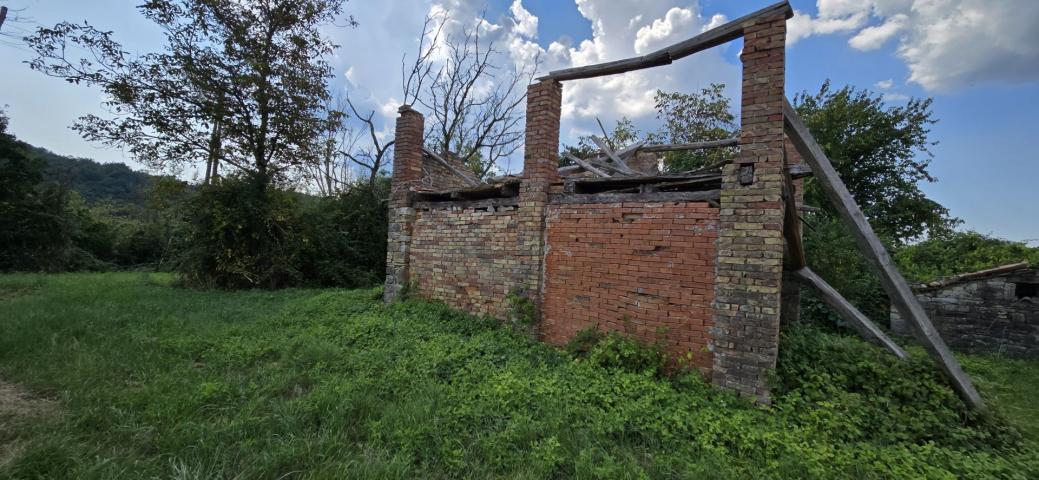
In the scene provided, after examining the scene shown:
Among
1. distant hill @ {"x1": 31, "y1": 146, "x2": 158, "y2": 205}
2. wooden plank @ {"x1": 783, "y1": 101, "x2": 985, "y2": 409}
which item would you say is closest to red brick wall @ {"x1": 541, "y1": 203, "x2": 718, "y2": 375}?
wooden plank @ {"x1": 783, "y1": 101, "x2": 985, "y2": 409}

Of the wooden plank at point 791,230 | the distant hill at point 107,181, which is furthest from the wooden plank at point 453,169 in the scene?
the distant hill at point 107,181

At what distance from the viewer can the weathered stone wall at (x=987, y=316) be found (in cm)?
803

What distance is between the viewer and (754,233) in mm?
4113

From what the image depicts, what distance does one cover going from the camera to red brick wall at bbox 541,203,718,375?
177 inches

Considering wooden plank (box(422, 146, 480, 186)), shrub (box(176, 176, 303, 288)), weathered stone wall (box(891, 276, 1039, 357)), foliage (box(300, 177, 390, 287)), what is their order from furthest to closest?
1. foliage (box(300, 177, 390, 287))
2. shrub (box(176, 176, 303, 288))
3. wooden plank (box(422, 146, 480, 186))
4. weathered stone wall (box(891, 276, 1039, 357))

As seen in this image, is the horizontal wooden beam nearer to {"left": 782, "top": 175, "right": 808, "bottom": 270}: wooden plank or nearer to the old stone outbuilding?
{"left": 782, "top": 175, "right": 808, "bottom": 270}: wooden plank

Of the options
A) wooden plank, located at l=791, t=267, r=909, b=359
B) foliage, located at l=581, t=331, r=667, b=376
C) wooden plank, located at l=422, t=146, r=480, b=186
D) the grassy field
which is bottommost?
the grassy field

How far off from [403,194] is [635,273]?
486cm

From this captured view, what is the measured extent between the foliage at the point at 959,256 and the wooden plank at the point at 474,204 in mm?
10535

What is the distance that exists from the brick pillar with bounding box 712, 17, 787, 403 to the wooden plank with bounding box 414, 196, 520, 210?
3.10 meters

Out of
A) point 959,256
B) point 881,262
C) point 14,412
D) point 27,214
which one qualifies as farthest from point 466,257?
point 27,214

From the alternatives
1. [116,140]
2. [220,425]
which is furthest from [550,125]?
[116,140]

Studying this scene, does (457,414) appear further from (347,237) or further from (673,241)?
(347,237)

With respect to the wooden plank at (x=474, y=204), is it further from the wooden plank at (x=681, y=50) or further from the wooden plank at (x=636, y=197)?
the wooden plank at (x=681, y=50)
